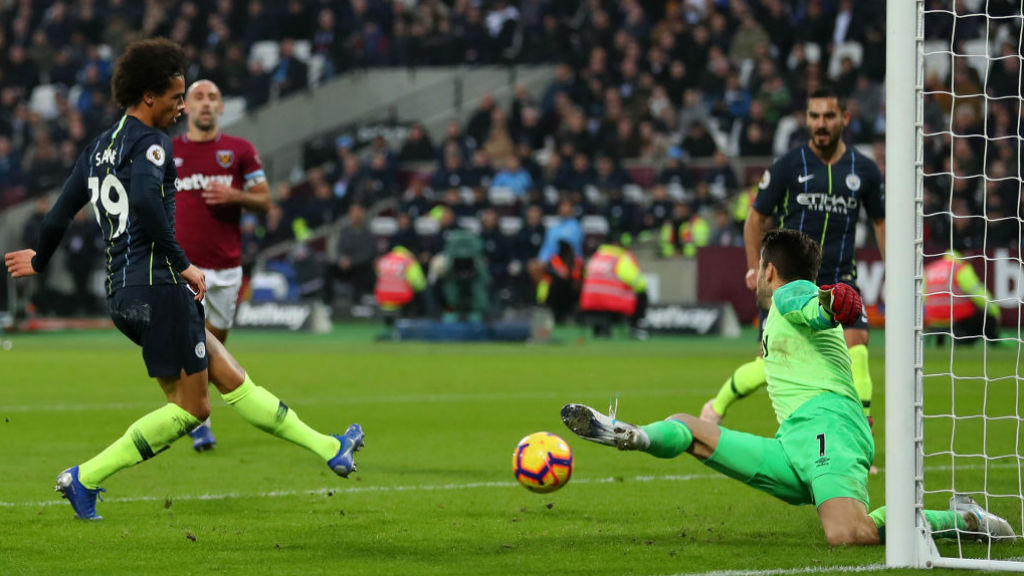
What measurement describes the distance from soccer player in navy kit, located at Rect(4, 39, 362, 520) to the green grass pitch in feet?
1.23

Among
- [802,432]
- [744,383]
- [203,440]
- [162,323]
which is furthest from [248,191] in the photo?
[802,432]

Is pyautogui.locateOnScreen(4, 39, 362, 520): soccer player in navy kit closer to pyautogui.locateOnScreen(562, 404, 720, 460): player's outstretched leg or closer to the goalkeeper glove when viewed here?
pyautogui.locateOnScreen(562, 404, 720, 460): player's outstretched leg

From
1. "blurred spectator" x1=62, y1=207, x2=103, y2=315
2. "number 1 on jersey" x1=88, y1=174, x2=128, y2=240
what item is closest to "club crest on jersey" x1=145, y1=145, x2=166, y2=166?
"number 1 on jersey" x1=88, y1=174, x2=128, y2=240

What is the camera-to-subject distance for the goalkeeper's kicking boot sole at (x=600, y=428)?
547 centimetres

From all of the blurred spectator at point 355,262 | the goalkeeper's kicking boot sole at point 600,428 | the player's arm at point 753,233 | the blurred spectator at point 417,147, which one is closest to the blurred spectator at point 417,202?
the blurred spectator at point 355,262

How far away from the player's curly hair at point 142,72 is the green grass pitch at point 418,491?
6.11 ft

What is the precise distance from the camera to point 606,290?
21.6 meters

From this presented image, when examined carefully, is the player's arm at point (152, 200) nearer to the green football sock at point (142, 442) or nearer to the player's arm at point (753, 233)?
the green football sock at point (142, 442)

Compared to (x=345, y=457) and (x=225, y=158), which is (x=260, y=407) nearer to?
(x=345, y=457)

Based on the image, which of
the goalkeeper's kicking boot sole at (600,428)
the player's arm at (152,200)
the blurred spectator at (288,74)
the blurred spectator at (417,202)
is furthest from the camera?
→ the blurred spectator at (288,74)

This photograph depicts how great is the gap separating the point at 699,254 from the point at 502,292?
3.90m

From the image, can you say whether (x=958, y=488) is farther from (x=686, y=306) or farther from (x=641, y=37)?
(x=641, y=37)

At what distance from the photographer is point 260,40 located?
32.9 meters

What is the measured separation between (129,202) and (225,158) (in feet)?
10.1
